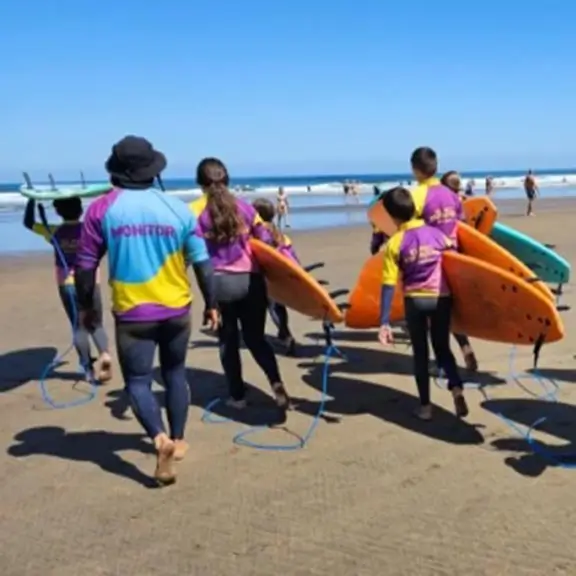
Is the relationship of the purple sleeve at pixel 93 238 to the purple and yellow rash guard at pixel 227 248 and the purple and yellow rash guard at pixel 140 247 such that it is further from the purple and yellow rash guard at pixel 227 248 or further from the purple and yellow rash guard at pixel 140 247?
the purple and yellow rash guard at pixel 227 248

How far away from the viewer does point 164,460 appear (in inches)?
169

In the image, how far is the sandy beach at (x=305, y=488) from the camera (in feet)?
11.4

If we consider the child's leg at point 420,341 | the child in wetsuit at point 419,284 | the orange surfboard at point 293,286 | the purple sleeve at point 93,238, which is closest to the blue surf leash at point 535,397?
the child in wetsuit at point 419,284

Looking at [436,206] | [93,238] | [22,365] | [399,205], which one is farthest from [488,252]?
[22,365]

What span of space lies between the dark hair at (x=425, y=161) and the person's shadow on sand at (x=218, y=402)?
2079 millimetres

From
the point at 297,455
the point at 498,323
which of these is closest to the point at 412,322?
the point at 498,323

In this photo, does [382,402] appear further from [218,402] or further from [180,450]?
[180,450]

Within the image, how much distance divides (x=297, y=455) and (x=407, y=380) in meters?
1.92

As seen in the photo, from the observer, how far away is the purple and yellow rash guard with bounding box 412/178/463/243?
230 inches

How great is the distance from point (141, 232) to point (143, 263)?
168mm

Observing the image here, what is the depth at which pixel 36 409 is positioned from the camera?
592 centimetres

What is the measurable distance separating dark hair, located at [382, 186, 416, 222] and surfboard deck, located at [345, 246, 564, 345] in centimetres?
37

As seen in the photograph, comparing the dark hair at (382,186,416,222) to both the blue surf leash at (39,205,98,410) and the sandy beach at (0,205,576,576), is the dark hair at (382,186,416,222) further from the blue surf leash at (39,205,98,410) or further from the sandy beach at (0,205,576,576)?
the blue surf leash at (39,205,98,410)

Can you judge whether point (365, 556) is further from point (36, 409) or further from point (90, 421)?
point (36, 409)
